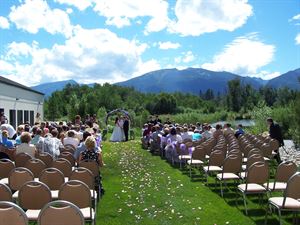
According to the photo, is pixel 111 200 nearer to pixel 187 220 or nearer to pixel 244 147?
pixel 187 220

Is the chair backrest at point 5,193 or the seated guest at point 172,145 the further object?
the seated guest at point 172,145

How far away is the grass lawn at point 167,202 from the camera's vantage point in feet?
24.0

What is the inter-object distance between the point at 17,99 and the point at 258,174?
92.8 ft

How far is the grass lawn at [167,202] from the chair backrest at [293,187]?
0.89 meters

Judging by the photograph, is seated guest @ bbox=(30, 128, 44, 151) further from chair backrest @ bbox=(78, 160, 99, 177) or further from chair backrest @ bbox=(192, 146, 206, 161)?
chair backrest @ bbox=(192, 146, 206, 161)

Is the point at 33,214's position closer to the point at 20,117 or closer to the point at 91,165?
the point at 91,165

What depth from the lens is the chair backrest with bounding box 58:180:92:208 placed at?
5.68m

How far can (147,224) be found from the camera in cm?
702

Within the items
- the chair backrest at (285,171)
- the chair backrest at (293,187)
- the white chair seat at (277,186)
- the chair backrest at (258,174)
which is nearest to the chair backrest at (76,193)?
the chair backrest at (293,187)

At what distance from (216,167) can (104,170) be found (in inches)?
166

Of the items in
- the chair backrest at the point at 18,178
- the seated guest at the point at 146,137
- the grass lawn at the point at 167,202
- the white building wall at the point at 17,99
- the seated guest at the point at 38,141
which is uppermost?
the white building wall at the point at 17,99

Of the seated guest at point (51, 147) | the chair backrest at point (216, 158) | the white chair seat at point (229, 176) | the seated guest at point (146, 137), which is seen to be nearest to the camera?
the white chair seat at point (229, 176)

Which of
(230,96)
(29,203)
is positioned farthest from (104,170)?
(230,96)

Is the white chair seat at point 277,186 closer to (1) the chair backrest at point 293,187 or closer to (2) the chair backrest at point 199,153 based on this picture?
(1) the chair backrest at point 293,187
